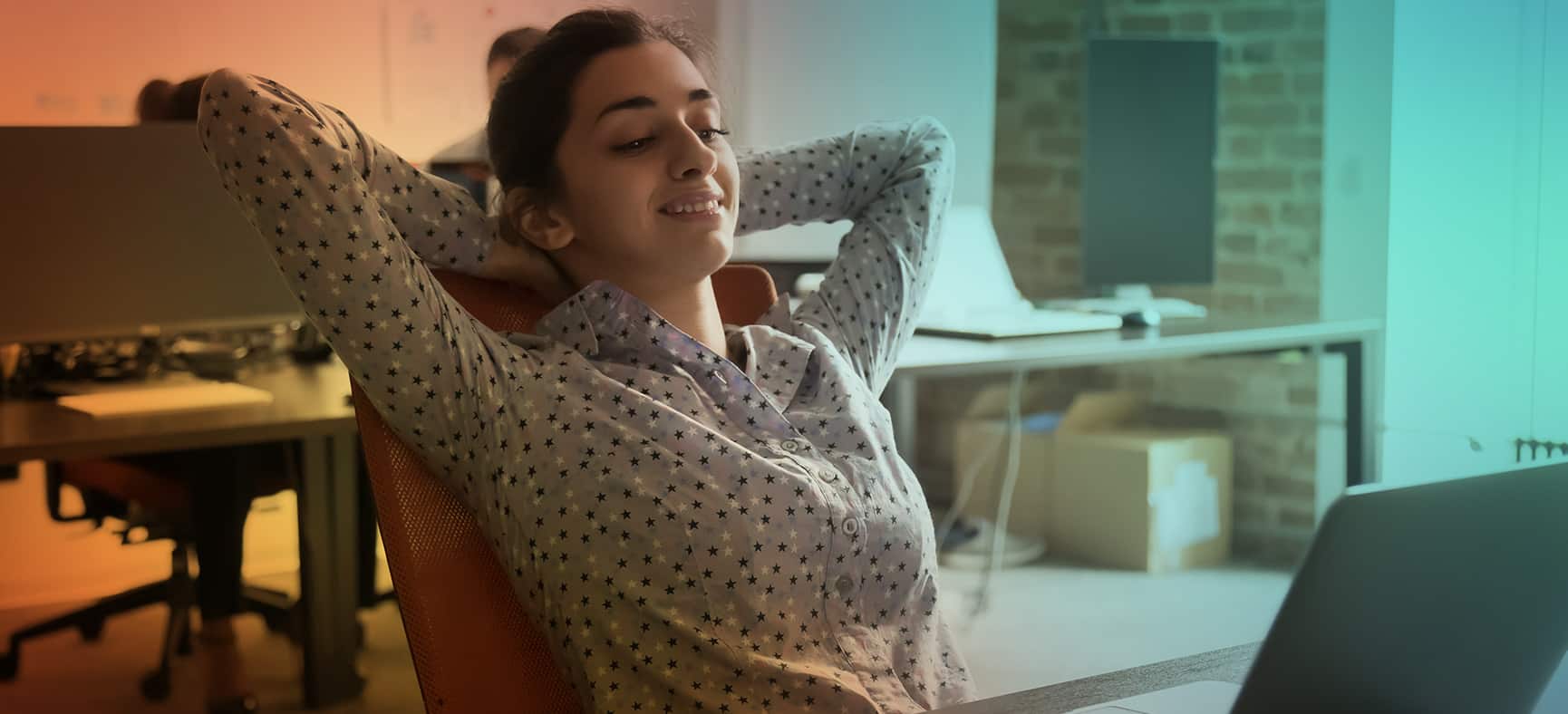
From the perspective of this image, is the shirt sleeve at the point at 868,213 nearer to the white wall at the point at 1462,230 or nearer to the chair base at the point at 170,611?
the chair base at the point at 170,611

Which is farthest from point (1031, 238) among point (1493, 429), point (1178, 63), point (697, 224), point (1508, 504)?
point (1508, 504)

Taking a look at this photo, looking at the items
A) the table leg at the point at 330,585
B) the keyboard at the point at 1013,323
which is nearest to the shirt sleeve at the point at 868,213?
the keyboard at the point at 1013,323

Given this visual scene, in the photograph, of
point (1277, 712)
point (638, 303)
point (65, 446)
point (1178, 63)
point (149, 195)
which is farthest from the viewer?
point (1178, 63)

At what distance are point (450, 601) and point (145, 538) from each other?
150cm

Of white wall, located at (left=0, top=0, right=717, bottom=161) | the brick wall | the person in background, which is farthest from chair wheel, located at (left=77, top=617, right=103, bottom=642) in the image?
the brick wall

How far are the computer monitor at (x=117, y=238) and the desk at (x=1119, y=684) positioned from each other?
1854 millimetres

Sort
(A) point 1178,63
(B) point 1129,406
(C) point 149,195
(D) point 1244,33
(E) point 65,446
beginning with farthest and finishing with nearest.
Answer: (B) point 1129,406 → (D) point 1244,33 → (A) point 1178,63 → (C) point 149,195 → (E) point 65,446

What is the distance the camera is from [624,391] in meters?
1.18

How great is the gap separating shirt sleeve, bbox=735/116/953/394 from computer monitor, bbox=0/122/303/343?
4.13 ft

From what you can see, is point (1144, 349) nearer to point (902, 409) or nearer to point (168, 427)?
point (902, 409)

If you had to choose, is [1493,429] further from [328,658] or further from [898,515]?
[328,658]

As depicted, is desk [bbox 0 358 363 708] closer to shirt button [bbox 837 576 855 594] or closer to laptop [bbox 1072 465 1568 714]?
shirt button [bbox 837 576 855 594]

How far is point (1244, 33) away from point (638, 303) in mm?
2869

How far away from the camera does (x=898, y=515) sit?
48.8 inches
